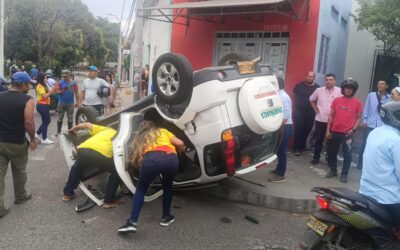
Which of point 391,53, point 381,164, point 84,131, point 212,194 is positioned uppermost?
point 391,53

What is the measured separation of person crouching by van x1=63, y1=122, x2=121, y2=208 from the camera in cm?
527

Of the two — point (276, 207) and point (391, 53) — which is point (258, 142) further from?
point (391, 53)

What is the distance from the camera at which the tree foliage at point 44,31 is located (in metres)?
39.8

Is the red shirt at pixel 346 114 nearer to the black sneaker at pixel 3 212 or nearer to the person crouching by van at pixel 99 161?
the person crouching by van at pixel 99 161

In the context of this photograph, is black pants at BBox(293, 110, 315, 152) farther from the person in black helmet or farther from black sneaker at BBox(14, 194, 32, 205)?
black sneaker at BBox(14, 194, 32, 205)

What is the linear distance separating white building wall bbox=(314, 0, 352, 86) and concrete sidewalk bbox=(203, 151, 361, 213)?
3.47 metres

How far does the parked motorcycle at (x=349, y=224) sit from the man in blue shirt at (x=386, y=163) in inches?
3.0

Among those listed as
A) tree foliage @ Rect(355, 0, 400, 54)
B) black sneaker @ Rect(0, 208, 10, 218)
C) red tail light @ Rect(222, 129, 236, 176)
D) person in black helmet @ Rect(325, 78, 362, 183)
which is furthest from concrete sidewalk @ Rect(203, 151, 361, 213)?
tree foliage @ Rect(355, 0, 400, 54)

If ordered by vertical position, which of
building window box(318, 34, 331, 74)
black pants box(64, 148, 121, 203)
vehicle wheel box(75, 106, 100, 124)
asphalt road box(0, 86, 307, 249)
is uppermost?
building window box(318, 34, 331, 74)

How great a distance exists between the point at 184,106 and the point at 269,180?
89.5 inches

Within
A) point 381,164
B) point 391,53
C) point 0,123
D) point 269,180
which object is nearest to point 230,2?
point 269,180

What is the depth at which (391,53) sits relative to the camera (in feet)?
46.9

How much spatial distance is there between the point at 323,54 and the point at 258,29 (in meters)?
1.87

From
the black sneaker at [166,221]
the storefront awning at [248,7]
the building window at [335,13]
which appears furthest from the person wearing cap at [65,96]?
the building window at [335,13]
